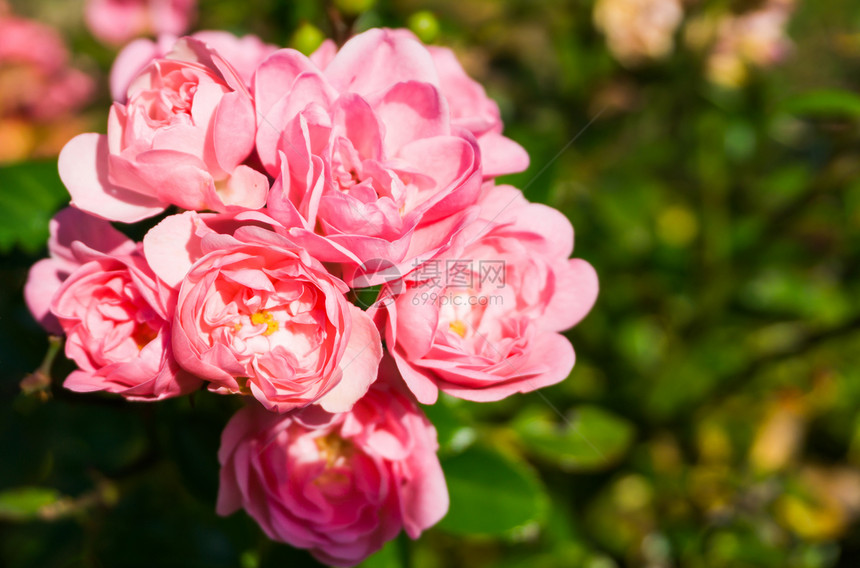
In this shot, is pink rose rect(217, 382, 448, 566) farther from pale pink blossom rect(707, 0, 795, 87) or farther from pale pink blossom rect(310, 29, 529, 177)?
pale pink blossom rect(707, 0, 795, 87)

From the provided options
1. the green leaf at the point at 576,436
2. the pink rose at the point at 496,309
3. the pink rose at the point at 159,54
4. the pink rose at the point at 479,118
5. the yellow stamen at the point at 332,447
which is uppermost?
the pink rose at the point at 159,54

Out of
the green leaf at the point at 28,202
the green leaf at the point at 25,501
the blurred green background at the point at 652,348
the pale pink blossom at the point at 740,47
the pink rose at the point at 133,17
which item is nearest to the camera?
the green leaf at the point at 28,202

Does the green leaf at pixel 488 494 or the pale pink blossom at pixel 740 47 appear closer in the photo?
the green leaf at pixel 488 494

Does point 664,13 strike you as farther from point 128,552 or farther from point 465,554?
point 128,552

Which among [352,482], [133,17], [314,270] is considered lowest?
[352,482]

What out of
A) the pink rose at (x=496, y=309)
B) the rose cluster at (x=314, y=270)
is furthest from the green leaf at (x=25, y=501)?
the pink rose at (x=496, y=309)

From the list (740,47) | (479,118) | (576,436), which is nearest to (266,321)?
(479,118)

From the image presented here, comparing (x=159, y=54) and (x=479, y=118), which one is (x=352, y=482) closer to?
(x=479, y=118)

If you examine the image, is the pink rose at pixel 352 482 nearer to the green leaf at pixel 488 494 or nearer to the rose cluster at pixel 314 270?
the rose cluster at pixel 314 270
